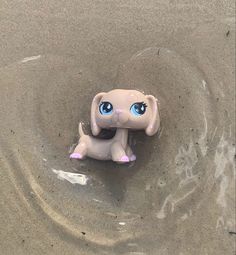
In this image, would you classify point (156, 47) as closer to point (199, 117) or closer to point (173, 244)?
point (199, 117)

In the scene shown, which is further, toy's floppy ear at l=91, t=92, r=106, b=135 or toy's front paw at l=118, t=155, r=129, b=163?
toy's floppy ear at l=91, t=92, r=106, b=135

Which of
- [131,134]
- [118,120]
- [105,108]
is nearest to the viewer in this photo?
[118,120]

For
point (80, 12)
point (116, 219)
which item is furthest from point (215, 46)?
point (116, 219)

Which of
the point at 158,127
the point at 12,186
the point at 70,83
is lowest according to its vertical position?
the point at 12,186

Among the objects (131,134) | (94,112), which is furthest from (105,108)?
→ (131,134)

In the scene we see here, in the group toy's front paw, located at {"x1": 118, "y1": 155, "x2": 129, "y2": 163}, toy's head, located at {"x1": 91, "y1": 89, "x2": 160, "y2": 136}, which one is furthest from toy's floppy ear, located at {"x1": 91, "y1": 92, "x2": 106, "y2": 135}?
toy's front paw, located at {"x1": 118, "y1": 155, "x2": 129, "y2": 163}

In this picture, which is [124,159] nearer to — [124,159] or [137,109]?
[124,159]

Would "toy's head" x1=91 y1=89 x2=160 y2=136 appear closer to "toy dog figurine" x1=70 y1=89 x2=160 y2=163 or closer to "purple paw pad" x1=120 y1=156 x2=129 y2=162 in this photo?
"toy dog figurine" x1=70 y1=89 x2=160 y2=163

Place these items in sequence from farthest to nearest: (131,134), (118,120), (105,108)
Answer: (131,134)
(105,108)
(118,120)
